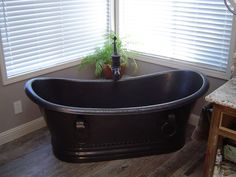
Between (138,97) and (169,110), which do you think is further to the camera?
(138,97)

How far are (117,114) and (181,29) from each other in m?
1.22

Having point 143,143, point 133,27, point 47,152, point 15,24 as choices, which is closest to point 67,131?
point 47,152

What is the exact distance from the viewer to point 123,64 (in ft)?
10.2

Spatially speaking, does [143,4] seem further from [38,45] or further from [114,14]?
[38,45]

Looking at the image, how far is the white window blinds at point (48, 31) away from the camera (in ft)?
8.26

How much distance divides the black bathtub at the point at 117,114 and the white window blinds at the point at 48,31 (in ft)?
1.12

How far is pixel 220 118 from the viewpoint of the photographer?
1814mm

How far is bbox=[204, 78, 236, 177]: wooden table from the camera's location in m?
1.74

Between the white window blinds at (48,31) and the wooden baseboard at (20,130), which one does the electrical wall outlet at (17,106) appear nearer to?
the wooden baseboard at (20,130)

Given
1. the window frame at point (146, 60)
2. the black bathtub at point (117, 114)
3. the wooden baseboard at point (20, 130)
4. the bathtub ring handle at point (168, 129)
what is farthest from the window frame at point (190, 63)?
the wooden baseboard at point (20, 130)

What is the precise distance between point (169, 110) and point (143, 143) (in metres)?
0.41

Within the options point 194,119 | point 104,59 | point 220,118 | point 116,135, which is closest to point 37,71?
point 104,59

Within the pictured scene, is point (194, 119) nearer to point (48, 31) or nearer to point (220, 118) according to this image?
point (220, 118)

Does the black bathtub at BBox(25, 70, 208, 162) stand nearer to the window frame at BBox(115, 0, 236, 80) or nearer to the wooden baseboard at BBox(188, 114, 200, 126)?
the window frame at BBox(115, 0, 236, 80)
